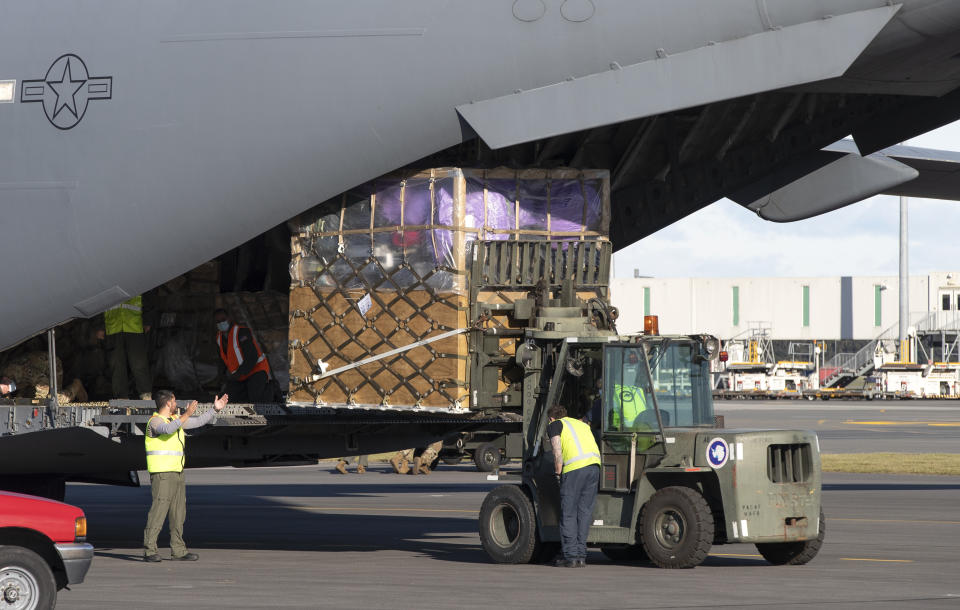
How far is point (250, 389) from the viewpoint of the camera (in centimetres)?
1543

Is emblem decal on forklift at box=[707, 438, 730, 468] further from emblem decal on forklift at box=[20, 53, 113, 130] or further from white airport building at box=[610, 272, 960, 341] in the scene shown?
white airport building at box=[610, 272, 960, 341]

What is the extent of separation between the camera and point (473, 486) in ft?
87.7

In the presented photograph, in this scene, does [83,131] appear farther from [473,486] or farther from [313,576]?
[473,486]

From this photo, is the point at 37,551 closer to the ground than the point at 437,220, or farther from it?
closer to the ground

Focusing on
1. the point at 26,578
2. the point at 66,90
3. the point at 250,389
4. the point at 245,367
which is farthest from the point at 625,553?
the point at 66,90

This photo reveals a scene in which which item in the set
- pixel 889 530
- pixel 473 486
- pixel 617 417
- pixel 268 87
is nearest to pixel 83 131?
pixel 268 87

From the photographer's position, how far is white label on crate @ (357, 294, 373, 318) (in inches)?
555

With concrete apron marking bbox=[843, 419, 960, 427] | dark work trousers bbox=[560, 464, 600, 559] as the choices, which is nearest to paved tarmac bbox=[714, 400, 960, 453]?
concrete apron marking bbox=[843, 419, 960, 427]

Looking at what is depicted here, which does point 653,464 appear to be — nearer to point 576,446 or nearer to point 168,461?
point 576,446

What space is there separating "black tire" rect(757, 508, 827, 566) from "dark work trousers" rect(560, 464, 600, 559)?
224 cm

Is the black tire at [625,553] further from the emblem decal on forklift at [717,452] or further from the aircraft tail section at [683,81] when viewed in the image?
the aircraft tail section at [683,81]

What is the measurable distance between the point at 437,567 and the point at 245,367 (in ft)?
12.4

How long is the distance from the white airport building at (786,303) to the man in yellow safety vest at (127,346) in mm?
77090

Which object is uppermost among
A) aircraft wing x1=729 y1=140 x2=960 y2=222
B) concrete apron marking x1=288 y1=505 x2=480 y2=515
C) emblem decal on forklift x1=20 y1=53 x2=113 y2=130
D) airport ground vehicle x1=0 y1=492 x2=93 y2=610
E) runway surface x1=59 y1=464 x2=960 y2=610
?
emblem decal on forklift x1=20 y1=53 x2=113 y2=130
